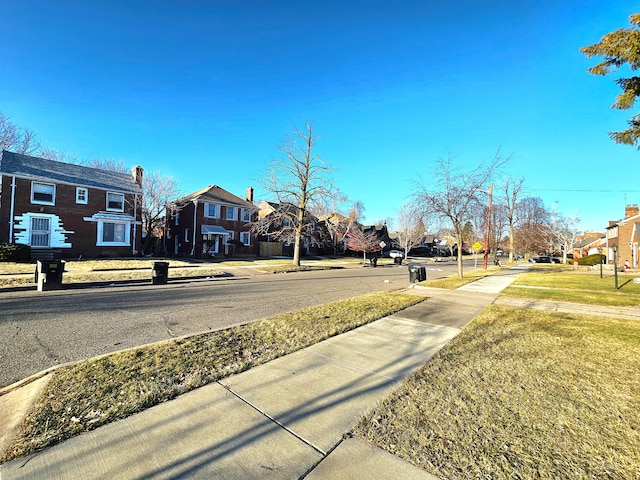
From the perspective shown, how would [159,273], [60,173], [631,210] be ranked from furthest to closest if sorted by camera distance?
1. [631,210]
2. [60,173]
3. [159,273]

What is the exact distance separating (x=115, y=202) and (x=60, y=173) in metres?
4.31

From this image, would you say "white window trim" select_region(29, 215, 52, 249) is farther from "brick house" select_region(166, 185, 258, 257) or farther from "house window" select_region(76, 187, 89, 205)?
"brick house" select_region(166, 185, 258, 257)

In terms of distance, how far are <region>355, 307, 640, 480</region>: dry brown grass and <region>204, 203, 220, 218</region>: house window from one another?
3255 cm

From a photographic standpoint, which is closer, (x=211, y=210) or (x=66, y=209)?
(x=66, y=209)

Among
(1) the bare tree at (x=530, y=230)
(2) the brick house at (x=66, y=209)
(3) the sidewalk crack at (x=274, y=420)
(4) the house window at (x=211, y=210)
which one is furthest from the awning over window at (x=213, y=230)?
(1) the bare tree at (x=530, y=230)

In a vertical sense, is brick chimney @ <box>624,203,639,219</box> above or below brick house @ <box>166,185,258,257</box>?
above

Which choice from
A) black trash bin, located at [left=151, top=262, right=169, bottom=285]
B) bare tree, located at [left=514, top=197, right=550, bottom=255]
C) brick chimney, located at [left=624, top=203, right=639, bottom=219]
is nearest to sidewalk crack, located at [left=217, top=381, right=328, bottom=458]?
black trash bin, located at [left=151, top=262, right=169, bottom=285]

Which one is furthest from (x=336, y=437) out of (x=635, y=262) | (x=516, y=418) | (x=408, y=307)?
(x=635, y=262)

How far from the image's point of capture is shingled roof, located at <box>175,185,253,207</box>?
34.0 meters

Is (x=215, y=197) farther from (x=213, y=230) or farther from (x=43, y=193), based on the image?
(x=43, y=193)

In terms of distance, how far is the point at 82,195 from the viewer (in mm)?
24734

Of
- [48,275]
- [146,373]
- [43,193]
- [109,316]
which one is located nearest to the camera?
[146,373]

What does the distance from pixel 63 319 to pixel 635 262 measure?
4509 cm

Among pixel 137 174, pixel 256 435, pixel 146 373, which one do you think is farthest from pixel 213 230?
pixel 256 435
